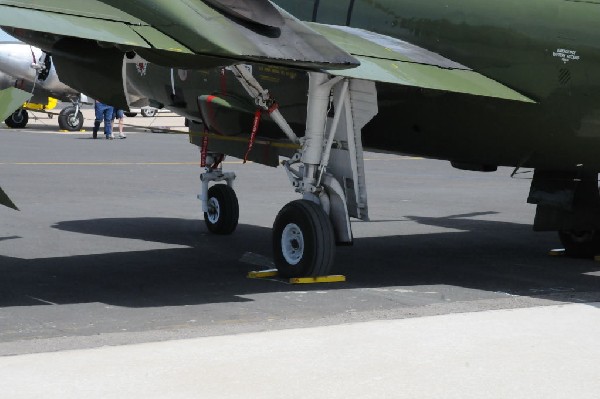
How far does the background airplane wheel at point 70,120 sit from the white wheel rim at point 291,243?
29.5 meters

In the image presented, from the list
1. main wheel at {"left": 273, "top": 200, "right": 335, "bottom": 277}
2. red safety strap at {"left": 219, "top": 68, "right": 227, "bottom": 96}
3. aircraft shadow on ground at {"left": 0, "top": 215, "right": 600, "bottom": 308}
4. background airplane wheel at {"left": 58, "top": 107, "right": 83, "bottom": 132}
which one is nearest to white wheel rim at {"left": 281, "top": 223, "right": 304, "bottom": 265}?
main wheel at {"left": 273, "top": 200, "right": 335, "bottom": 277}

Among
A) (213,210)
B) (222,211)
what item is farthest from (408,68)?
(213,210)

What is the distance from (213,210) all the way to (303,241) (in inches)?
166

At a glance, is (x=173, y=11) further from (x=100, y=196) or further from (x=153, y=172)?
(x=153, y=172)

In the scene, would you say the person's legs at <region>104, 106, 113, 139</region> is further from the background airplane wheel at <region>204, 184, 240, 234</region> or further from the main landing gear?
the main landing gear

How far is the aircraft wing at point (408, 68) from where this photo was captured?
1040 cm

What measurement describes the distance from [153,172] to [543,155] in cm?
1324

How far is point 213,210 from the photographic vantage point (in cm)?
1517

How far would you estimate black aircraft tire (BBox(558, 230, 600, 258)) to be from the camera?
43.5ft

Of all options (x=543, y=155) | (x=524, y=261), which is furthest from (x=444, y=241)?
(x=543, y=155)

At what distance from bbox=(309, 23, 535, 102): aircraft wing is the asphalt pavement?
1933 mm

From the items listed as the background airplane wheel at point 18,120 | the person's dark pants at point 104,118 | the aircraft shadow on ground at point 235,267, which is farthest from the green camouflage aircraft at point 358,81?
the background airplane wheel at point 18,120

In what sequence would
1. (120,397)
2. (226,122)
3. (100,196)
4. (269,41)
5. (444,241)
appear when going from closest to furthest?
1. (120,397)
2. (269,41)
3. (226,122)
4. (444,241)
5. (100,196)

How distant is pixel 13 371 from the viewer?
23.6ft
